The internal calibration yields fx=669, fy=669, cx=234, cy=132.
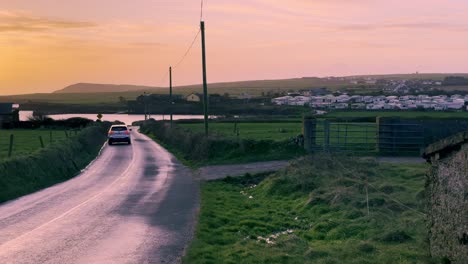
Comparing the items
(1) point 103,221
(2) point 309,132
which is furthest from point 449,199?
(2) point 309,132

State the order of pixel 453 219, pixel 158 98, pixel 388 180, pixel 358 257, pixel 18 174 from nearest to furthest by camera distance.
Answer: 1. pixel 453 219
2. pixel 358 257
3. pixel 388 180
4. pixel 18 174
5. pixel 158 98

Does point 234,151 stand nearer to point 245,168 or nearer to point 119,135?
point 245,168

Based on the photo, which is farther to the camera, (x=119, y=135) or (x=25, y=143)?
(x=119, y=135)

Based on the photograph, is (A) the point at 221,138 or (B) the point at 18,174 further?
(A) the point at 221,138

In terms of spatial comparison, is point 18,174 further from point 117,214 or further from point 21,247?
point 21,247

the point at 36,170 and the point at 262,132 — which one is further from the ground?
the point at 36,170

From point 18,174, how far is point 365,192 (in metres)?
13.6

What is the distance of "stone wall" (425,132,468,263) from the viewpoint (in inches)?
376

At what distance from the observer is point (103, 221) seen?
16062mm

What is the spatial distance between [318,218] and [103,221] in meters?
5.12

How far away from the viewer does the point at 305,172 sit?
21812mm

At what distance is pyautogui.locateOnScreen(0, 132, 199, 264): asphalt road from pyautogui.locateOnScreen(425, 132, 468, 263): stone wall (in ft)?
14.3

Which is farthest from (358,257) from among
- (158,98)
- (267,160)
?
(158,98)

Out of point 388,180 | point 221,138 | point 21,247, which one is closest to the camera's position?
point 21,247
